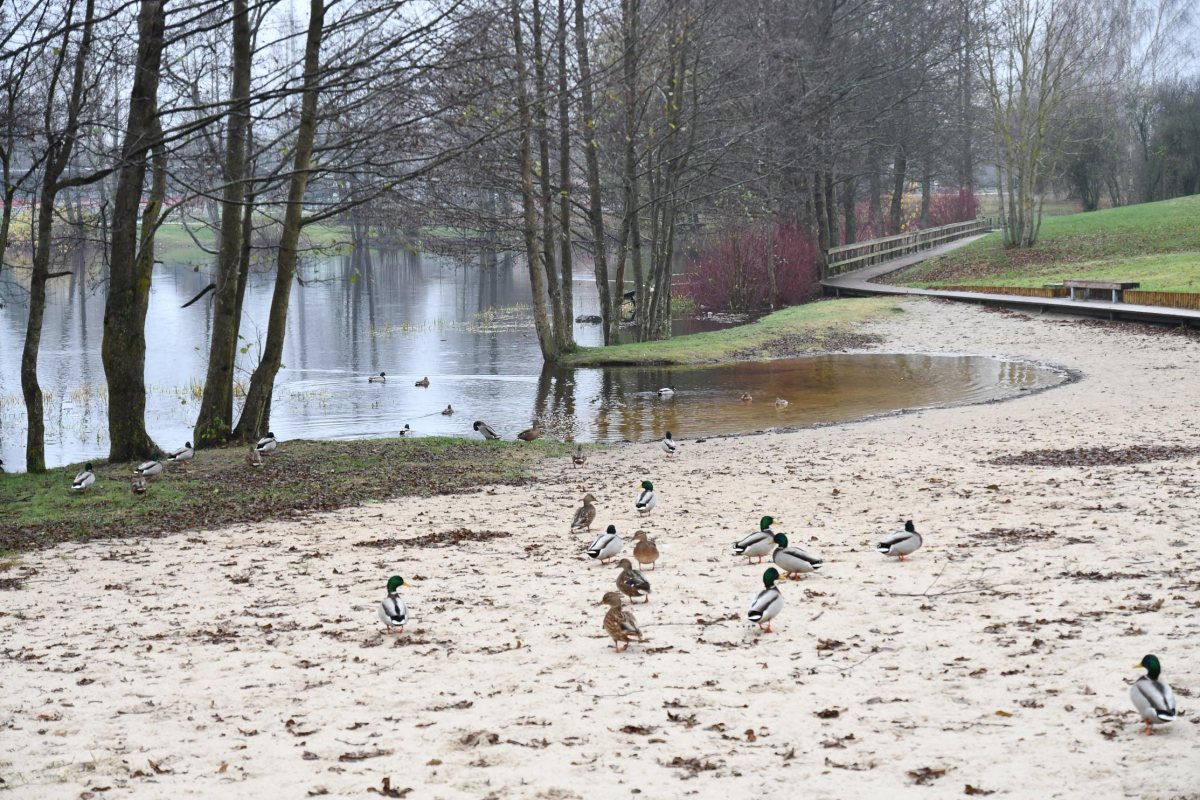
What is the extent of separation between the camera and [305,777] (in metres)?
5.01

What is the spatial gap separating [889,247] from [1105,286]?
2081 cm

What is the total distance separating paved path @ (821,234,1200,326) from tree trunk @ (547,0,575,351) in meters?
14.7

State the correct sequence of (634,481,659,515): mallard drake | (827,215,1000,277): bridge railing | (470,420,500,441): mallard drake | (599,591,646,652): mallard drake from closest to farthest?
(599,591,646,652): mallard drake < (634,481,659,515): mallard drake < (470,420,500,441): mallard drake < (827,215,1000,277): bridge railing

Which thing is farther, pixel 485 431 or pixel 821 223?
pixel 821 223

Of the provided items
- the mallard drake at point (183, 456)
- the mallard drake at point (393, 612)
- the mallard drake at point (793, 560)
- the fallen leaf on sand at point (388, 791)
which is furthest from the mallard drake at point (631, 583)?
the mallard drake at point (183, 456)

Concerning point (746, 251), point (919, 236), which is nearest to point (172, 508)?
point (746, 251)

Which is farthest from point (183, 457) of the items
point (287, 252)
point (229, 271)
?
point (287, 252)

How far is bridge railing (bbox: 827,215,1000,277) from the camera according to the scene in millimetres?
47156

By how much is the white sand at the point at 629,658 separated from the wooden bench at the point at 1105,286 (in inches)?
857

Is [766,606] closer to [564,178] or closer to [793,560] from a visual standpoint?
[793,560]

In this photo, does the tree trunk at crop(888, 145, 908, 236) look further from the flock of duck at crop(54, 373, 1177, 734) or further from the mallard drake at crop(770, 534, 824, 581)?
the mallard drake at crop(770, 534, 824, 581)

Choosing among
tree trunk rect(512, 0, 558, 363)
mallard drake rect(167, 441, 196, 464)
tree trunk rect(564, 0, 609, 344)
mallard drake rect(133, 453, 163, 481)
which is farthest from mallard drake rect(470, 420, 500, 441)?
tree trunk rect(512, 0, 558, 363)

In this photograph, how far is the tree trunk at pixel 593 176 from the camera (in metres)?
25.2

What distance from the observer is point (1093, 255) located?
41.9 meters
